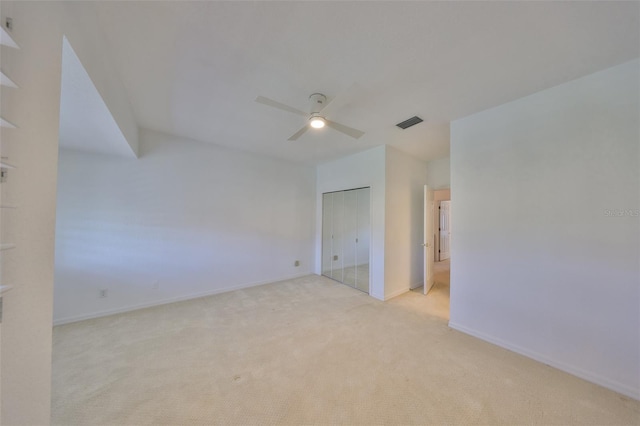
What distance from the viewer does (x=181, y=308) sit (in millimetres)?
3021

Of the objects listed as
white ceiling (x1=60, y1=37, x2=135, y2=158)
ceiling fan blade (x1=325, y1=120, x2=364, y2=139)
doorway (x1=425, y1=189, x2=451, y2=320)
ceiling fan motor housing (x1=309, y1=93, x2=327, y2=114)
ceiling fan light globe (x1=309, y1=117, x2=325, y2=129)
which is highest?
ceiling fan motor housing (x1=309, y1=93, x2=327, y2=114)

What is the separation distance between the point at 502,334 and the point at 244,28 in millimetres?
3593

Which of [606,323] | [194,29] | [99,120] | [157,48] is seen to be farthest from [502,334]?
[99,120]

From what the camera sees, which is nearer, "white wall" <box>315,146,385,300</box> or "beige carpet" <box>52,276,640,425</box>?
"beige carpet" <box>52,276,640,425</box>

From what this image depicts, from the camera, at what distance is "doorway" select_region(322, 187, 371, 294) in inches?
165

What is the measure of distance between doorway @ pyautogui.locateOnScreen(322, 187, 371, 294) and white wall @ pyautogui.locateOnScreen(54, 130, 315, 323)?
2.61 feet

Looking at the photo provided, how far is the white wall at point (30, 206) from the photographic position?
0.75 meters

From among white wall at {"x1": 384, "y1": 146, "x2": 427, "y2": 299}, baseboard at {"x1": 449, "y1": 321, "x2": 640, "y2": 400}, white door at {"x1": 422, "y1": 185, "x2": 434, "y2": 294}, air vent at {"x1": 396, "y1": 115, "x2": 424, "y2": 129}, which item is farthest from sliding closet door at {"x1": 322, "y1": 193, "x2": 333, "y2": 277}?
baseboard at {"x1": 449, "y1": 321, "x2": 640, "y2": 400}

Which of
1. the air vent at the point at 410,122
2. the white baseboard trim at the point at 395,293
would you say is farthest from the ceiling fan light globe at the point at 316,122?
the white baseboard trim at the point at 395,293

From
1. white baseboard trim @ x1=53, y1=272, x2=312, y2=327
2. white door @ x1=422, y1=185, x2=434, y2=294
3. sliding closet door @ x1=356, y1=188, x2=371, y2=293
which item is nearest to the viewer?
white baseboard trim @ x1=53, y1=272, x2=312, y2=327

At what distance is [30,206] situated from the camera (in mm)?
833

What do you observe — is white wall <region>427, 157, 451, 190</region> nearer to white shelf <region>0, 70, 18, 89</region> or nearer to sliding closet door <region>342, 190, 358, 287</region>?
sliding closet door <region>342, 190, 358, 287</region>

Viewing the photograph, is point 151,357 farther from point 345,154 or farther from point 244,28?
point 345,154

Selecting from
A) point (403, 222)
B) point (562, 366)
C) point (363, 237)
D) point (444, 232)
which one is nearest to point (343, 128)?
point (403, 222)
